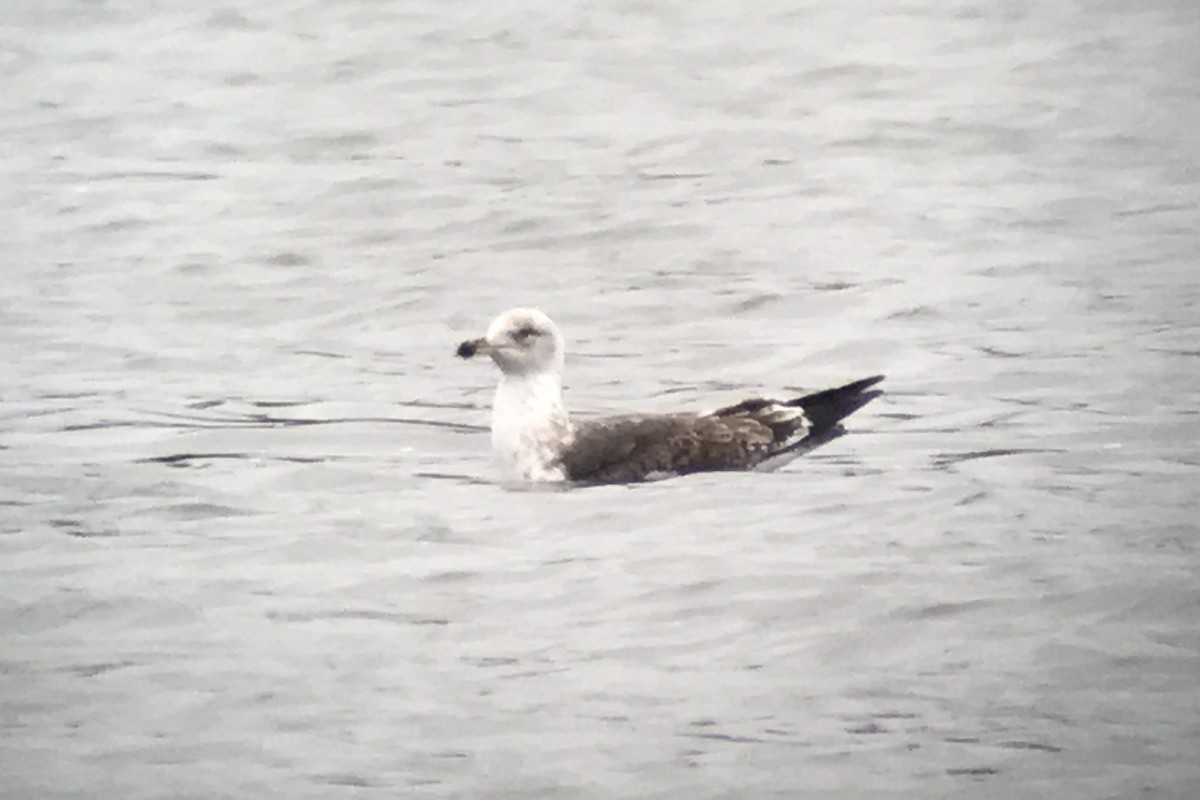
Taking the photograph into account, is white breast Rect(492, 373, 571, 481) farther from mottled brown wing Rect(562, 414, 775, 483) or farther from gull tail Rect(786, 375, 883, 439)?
gull tail Rect(786, 375, 883, 439)

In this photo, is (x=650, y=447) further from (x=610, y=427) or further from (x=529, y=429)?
(x=529, y=429)

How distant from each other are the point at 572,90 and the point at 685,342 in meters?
0.41

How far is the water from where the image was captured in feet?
6.45

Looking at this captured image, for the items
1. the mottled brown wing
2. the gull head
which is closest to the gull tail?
the mottled brown wing

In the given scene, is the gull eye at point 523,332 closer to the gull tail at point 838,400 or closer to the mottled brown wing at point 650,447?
the mottled brown wing at point 650,447

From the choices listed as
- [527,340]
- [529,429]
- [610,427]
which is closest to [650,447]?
[610,427]

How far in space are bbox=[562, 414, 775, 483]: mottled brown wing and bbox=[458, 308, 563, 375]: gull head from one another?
0.62ft

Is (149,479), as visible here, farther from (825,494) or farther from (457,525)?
(825,494)

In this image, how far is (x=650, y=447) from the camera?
243 centimetres

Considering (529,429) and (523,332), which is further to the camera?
(529,429)

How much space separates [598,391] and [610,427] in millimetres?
80

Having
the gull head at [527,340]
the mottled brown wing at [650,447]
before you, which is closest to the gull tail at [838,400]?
the mottled brown wing at [650,447]

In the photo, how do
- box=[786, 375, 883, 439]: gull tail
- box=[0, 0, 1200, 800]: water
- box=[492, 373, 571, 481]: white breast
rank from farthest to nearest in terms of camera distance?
box=[492, 373, 571, 481]: white breast
box=[786, 375, 883, 439]: gull tail
box=[0, 0, 1200, 800]: water


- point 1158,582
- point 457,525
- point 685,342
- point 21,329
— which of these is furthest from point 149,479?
point 1158,582
